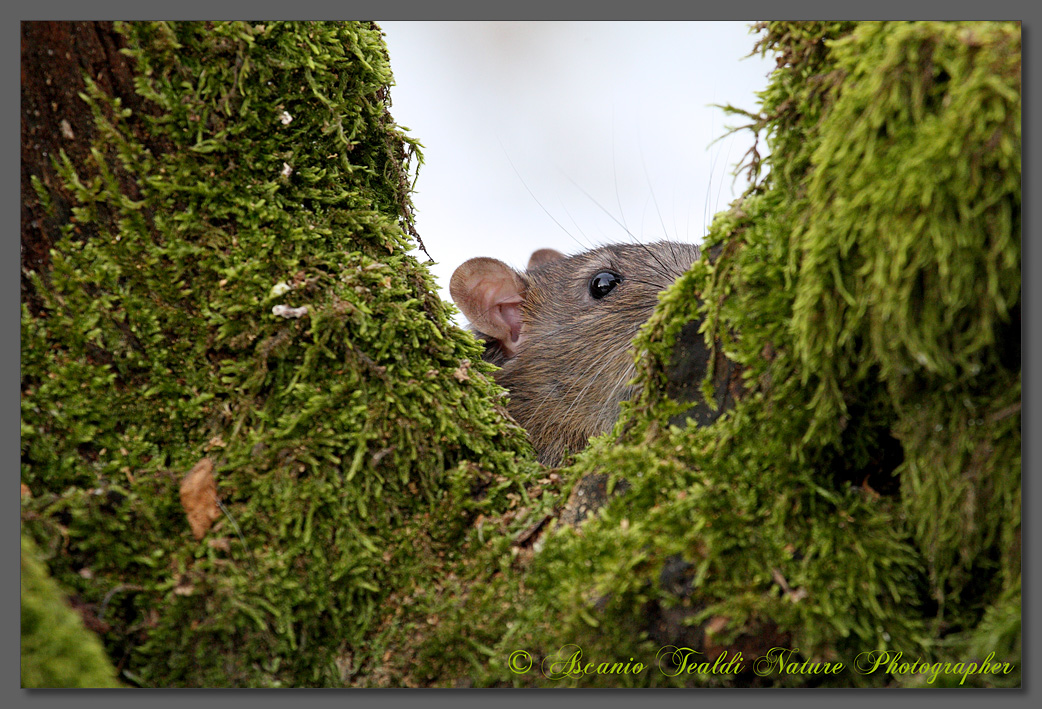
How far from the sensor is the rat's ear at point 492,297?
16.8ft

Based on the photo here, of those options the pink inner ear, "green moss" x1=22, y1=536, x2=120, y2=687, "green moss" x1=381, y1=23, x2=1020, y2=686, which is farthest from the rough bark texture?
the pink inner ear

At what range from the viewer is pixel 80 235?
2156 mm

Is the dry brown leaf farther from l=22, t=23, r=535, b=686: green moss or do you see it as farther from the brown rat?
the brown rat

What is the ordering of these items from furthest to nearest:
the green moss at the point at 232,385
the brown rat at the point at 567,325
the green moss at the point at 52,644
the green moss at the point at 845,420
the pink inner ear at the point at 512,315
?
the pink inner ear at the point at 512,315 < the brown rat at the point at 567,325 < the green moss at the point at 232,385 < the green moss at the point at 52,644 < the green moss at the point at 845,420

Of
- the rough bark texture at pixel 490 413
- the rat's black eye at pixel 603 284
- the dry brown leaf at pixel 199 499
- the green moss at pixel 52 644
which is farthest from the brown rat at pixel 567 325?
the green moss at pixel 52 644

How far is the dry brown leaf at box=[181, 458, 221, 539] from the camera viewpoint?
2.04 m

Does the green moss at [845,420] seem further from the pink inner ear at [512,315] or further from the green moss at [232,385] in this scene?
the pink inner ear at [512,315]

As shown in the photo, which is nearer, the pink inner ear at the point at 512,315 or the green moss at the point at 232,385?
the green moss at the point at 232,385

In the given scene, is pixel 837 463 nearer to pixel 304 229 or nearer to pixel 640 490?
pixel 640 490

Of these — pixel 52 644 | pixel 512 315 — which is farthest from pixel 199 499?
pixel 512 315

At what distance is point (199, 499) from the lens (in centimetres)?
206

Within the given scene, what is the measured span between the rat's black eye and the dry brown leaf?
3433 mm

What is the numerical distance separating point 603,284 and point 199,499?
3.51m

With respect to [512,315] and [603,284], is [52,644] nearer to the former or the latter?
Answer: [603,284]
